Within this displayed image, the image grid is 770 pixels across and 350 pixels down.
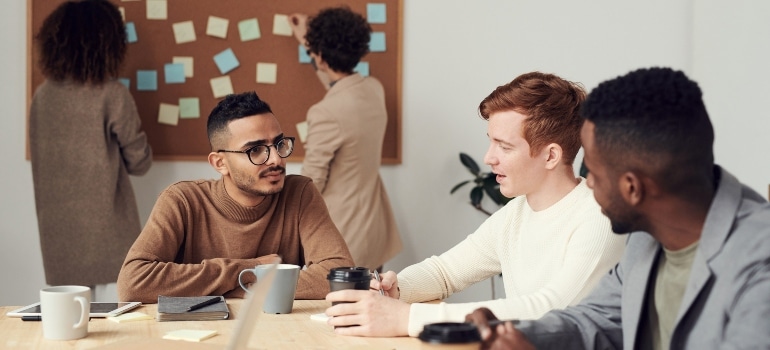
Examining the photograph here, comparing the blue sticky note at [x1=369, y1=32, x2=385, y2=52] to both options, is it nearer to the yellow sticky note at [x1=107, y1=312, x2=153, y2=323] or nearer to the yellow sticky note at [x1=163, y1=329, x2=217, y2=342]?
the yellow sticky note at [x1=107, y1=312, x2=153, y2=323]

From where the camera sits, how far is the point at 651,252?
146cm

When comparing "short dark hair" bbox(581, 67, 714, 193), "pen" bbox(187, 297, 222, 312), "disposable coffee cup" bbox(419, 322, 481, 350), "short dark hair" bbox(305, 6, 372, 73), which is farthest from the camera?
"short dark hair" bbox(305, 6, 372, 73)

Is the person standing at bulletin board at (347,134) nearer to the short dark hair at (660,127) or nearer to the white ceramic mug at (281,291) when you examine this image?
the white ceramic mug at (281,291)

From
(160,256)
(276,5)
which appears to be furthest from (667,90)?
(276,5)

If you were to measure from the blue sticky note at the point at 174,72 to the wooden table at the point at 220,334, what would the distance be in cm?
220

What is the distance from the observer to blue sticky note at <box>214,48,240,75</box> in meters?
4.00

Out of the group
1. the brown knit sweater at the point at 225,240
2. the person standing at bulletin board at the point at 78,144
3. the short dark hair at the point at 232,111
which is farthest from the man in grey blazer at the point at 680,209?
the person standing at bulletin board at the point at 78,144

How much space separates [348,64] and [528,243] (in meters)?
1.81

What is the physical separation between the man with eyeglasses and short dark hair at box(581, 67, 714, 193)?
1095 millimetres

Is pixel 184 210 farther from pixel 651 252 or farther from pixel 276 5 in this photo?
pixel 276 5

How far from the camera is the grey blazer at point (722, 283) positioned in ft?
3.92

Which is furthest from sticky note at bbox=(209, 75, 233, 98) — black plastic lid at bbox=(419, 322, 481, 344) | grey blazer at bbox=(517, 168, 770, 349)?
black plastic lid at bbox=(419, 322, 481, 344)

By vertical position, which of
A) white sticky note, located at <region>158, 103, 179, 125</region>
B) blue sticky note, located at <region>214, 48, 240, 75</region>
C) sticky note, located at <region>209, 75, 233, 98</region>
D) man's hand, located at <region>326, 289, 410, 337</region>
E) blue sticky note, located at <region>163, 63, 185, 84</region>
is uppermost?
blue sticky note, located at <region>214, 48, 240, 75</region>

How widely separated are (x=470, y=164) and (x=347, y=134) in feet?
2.59
